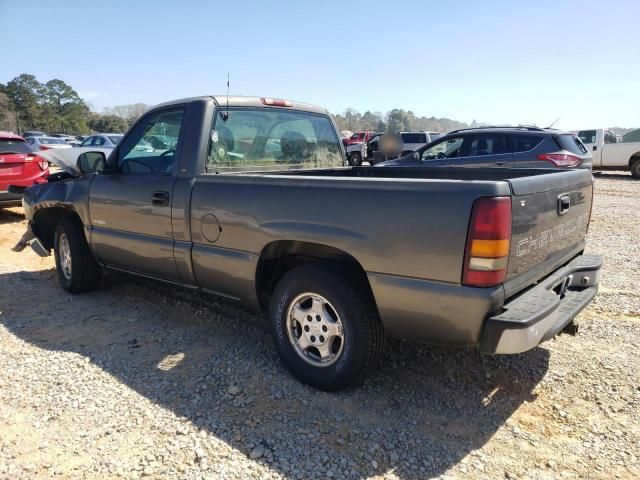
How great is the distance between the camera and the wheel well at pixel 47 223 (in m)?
5.18

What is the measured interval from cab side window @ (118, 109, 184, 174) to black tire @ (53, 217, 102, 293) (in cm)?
105

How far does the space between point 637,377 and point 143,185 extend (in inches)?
154

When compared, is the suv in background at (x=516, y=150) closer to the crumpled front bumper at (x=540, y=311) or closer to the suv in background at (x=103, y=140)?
the crumpled front bumper at (x=540, y=311)

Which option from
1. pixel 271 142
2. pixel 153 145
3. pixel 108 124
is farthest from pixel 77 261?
pixel 108 124

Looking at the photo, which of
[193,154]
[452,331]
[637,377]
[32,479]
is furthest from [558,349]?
[32,479]

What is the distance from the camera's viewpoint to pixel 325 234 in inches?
108

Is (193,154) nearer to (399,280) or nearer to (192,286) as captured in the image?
(192,286)

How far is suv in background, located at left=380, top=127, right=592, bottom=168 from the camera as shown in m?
9.11

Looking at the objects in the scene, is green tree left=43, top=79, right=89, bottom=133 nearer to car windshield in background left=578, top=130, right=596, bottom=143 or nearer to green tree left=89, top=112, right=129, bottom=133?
green tree left=89, top=112, right=129, bottom=133

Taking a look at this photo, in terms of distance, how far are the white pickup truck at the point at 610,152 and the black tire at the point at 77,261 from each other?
1815 cm

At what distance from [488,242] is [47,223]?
16.5 feet

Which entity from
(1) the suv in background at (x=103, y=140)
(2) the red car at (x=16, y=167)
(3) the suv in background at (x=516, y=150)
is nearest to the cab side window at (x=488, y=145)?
(3) the suv in background at (x=516, y=150)

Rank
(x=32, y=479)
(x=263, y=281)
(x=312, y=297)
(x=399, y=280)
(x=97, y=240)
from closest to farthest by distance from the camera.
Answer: (x=32, y=479)
(x=399, y=280)
(x=312, y=297)
(x=263, y=281)
(x=97, y=240)

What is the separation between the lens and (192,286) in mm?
3746
